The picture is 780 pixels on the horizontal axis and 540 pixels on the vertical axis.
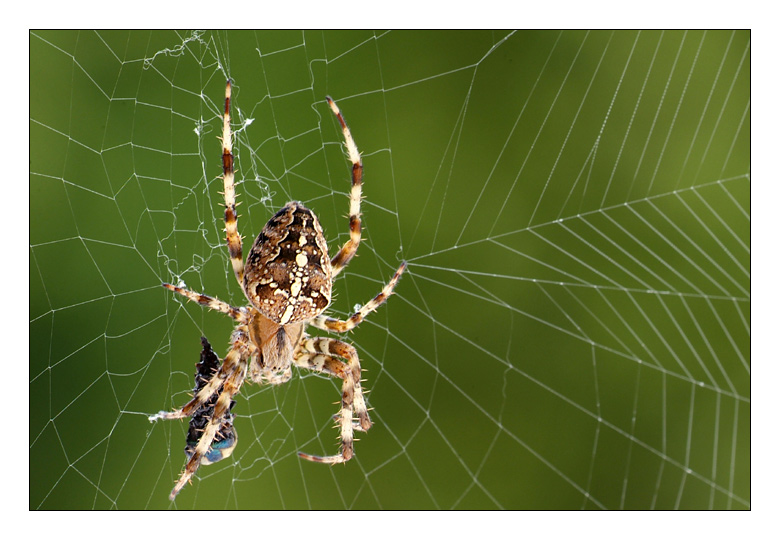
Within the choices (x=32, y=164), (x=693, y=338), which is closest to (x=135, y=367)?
(x=32, y=164)

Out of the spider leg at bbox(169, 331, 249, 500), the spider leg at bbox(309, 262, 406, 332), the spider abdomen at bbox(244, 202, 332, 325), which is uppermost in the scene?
the spider abdomen at bbox(244, 202, 332, 325)

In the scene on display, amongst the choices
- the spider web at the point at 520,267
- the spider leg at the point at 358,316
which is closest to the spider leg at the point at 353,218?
the spider leg at the point at 358,316

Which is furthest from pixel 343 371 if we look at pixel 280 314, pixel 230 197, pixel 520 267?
pixel 520 267

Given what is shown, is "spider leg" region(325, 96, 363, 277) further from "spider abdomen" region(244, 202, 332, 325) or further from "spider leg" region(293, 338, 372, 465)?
"spider leg" region(293, 338, 372, 465)

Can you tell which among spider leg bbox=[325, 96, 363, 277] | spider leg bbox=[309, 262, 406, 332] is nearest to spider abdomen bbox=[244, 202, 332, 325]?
spider leg bbox=[325, 96, 363, 277]

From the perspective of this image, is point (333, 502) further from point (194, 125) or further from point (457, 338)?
point (194, 125)

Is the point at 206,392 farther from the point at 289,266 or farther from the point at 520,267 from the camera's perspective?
the point at 520,267
